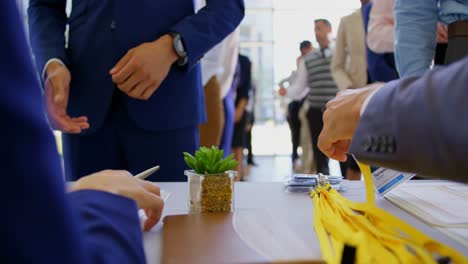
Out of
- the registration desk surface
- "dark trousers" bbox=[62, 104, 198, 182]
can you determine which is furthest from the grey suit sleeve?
"dark trousers" bbox=[62, 104, 198, 182]

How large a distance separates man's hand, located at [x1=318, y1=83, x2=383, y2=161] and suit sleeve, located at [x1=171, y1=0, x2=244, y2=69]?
0.52 meters

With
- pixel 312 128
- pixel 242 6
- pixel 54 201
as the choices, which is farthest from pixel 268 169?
pixel 54 201

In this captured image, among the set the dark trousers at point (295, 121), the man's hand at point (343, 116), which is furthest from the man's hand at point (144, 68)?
the dark trousers at point (295, 121)

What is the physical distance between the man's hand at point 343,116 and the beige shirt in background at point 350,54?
2283 mm

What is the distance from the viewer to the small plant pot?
2.55ft

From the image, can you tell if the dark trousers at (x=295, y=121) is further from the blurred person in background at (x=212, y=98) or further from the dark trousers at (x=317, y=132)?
the blurred person in background at (x=212, y=98)

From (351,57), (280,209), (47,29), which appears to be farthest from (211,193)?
(351,57)

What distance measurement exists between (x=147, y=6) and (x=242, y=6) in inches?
10.4

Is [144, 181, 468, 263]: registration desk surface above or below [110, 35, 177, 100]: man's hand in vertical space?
below

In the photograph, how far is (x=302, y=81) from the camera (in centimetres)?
456

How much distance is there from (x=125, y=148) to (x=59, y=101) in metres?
0.20

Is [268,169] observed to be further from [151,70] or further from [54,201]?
[54,201]

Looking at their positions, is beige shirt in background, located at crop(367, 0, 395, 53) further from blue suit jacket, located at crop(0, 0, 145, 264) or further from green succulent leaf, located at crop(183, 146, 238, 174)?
blue suit jacket, located at crop(0, 0, 145, 264)

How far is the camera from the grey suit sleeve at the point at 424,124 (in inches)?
17.8
